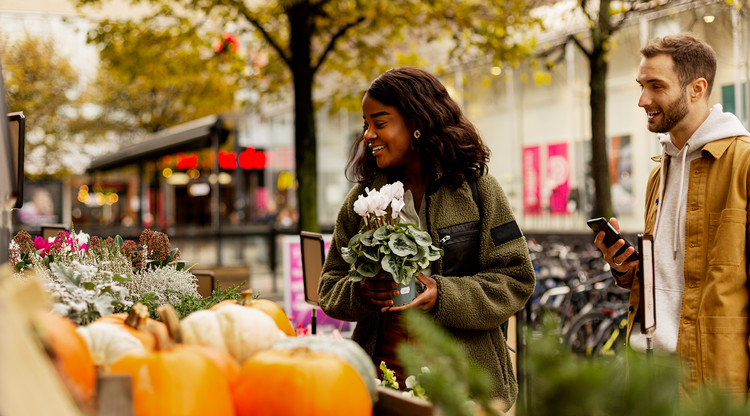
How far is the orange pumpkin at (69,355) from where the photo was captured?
104cm

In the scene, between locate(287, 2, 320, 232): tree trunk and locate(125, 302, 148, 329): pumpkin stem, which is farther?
locate(287, 2, 320, 232): tree trunk

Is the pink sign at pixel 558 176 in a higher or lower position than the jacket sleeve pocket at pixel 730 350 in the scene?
higher

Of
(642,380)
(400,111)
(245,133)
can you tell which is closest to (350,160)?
(400,111)

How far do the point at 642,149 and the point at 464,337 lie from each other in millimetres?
14484

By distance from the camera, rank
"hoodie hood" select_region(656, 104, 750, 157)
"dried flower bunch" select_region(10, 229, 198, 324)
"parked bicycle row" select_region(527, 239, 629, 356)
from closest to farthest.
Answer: "dried flower bunch" select_region(10, 229, 198, 324)
"hoodie hood" select_region(656, 104, 750, 157)
"parked bicycle row" select_region(527, 239, 629, 356)

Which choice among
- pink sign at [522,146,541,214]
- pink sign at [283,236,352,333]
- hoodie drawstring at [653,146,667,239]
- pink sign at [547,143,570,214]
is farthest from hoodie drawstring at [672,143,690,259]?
pink sign at [522,146,541,214]

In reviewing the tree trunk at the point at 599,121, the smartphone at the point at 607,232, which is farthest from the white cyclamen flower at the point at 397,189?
the tree trunk at the point at 599,121

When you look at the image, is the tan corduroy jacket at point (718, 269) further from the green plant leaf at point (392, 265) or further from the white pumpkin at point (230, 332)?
the white pumpkin at point (230, 332)

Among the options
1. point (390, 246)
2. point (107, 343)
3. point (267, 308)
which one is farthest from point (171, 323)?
point (390, 246)

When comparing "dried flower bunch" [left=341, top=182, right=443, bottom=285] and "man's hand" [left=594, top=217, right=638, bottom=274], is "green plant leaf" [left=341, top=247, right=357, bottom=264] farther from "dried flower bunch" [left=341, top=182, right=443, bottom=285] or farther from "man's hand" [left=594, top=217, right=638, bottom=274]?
"man's hand" [left=594, top=217, right=638, bottom=274]

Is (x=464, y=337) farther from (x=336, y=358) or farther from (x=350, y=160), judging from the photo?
(x=336, y=358)

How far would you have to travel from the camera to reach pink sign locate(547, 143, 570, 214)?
1753cm

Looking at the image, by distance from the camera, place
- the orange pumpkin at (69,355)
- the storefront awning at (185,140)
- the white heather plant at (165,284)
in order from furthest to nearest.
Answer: the storefront awning at (185,140) → the white heather plant at (165,284) → the orange pumpkin at (69,355)

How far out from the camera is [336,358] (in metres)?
1.24
